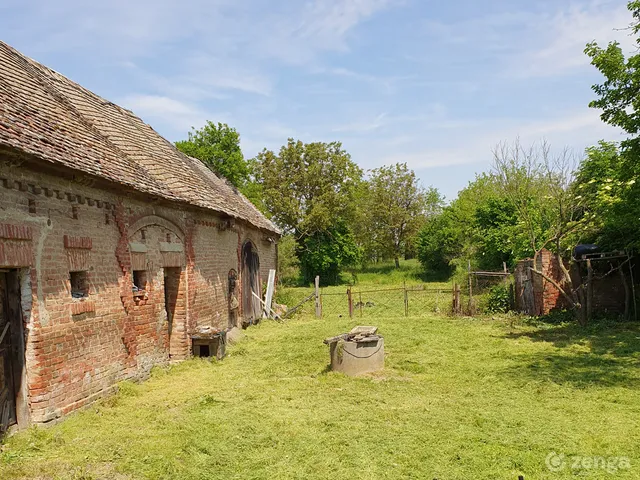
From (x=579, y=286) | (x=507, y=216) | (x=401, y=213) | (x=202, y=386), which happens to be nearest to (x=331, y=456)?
(x=202, y=386)

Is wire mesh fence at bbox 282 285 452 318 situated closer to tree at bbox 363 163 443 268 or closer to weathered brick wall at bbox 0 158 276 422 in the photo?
weathered brick wall at bbox 0 158 276 422

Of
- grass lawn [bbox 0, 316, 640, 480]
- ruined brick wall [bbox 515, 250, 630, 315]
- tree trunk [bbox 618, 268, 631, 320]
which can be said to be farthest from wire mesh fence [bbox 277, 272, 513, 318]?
grass lawn [bbox 0, 316, 640, 480]

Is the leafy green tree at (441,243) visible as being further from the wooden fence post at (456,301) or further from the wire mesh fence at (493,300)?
the wooden fence post at (456,301)

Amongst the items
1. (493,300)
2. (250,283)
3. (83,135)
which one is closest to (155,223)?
(83,135)

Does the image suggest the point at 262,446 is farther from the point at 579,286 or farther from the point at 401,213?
the point at 401,213

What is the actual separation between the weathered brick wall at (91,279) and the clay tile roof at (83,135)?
0.40m

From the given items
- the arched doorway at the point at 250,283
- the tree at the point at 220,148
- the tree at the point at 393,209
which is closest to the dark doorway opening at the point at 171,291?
the arched doorway at the point at 250,283

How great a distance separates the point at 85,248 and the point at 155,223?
2335 mm

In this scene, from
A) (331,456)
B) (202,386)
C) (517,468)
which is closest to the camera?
(517,468)

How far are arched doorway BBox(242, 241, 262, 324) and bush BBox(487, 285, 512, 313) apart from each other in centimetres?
866

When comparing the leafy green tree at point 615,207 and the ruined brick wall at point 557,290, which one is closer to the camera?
the leafy green tree at point 615,207

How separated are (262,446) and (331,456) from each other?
913 millimetres

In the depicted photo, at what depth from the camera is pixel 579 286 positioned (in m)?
14.5

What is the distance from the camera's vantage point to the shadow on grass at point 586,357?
333 inches
